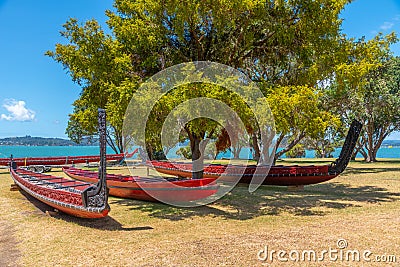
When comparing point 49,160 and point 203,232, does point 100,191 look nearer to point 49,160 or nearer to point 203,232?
point 203,232

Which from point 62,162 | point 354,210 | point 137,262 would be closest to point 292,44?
point 354,210

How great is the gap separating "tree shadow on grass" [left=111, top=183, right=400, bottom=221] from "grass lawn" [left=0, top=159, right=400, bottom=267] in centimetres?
3

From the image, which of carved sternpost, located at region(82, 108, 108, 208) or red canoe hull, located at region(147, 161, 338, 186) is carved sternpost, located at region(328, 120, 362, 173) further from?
carved sternpost, located at region(82, 108, 108, 208)

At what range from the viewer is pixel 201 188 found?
11.1 m

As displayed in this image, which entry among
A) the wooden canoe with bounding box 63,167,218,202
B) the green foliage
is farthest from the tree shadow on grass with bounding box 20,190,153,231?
the green foliage

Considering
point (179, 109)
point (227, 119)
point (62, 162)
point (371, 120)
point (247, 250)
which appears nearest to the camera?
point (247, 250)

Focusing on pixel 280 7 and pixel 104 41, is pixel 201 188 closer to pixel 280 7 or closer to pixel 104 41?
pixel 104 41

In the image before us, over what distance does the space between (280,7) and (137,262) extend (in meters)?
9.91

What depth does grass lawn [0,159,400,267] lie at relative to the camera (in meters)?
5.91

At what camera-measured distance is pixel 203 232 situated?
7695 millimetres

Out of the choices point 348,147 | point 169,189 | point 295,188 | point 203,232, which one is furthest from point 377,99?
point 203,232

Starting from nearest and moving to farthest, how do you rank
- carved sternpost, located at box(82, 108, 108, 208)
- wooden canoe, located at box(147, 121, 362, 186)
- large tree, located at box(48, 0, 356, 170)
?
1. carved sternpost, located at box(82, 108, 108, 208)
2. large tree, located at box(48, 0, 356, 170)
3. wooden canoe, located at box(147, 121, 362, 186)

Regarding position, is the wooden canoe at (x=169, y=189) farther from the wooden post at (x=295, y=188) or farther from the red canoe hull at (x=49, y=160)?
the red canoe hull at (x=49, y=160)

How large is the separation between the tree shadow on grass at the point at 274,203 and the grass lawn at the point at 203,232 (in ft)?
0.10
